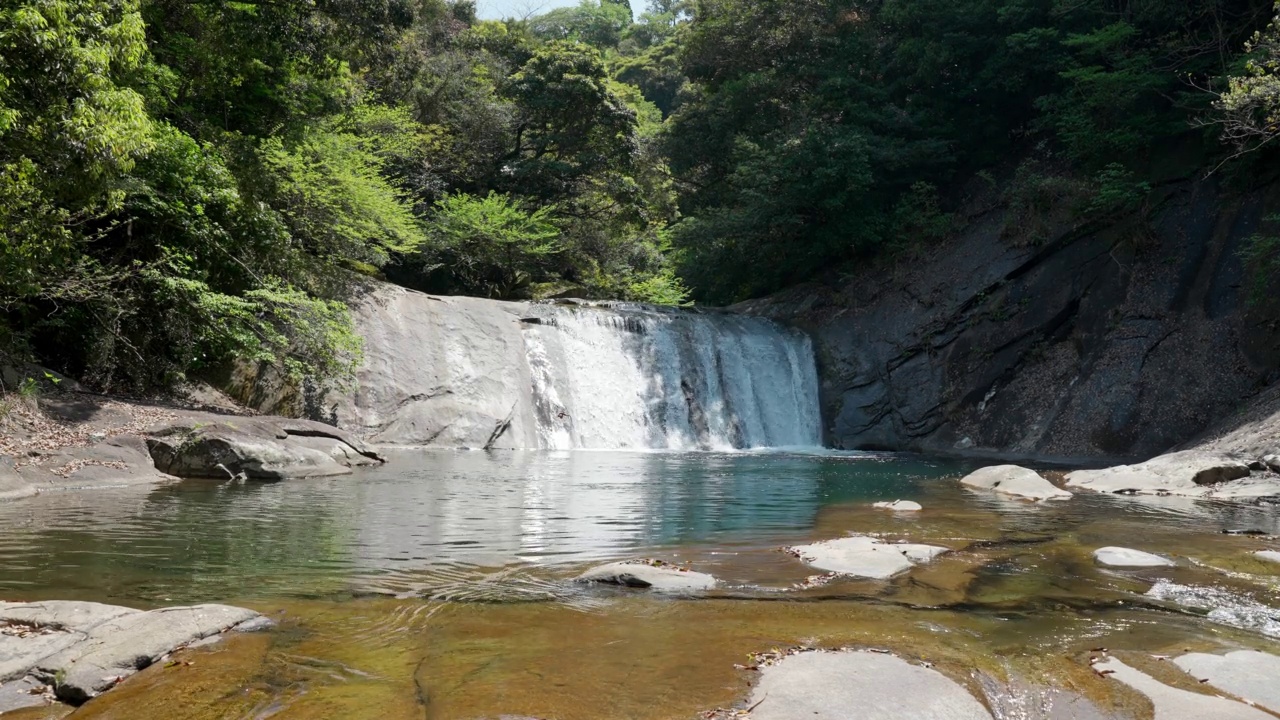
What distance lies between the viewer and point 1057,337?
66.6 ft

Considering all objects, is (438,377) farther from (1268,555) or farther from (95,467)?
(1268,555)

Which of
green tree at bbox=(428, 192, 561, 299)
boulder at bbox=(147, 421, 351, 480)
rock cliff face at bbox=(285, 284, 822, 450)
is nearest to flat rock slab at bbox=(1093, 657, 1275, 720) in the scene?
boulder at bbox=(147, 421, 351, 480)

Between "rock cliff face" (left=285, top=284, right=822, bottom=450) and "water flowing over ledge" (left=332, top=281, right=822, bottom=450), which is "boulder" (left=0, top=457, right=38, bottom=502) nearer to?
"rock cliff face" (left=285, top=284, right=822, bottom=450)

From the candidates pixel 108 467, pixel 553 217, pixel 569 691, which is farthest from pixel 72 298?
pixel 553 217

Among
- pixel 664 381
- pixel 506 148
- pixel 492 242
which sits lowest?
pixel 664 381

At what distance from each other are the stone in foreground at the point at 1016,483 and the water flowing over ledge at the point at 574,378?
8492mm

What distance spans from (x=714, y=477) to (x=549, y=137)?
692 inches

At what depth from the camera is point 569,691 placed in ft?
11.6

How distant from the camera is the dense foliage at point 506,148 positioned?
11438 millimetres

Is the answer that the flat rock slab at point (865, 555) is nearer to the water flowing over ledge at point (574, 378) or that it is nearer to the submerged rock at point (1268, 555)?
the submerged rock at point (1268, 555)

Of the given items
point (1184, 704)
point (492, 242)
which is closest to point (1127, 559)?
point (1184, 704)

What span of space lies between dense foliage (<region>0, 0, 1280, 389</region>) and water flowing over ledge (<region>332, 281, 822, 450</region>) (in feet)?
5.03

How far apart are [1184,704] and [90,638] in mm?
4793

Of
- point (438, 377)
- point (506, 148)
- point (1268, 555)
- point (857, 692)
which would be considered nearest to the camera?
point (857, 692)
